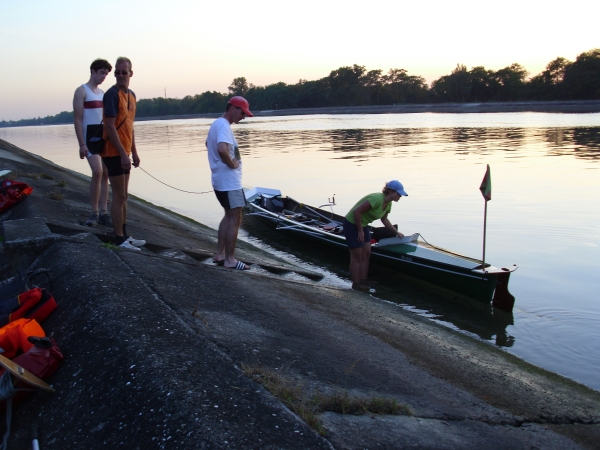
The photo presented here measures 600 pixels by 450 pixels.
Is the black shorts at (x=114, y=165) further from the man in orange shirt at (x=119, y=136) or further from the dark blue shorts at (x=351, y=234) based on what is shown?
the dark blue shorts at (x=351, y=234)

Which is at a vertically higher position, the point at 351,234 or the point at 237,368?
the point at 237,368

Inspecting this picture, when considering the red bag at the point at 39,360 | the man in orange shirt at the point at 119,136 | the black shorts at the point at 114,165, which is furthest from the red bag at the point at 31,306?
the black shorts at the point at 114,165

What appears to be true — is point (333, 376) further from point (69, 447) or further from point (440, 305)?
point (440, 305)

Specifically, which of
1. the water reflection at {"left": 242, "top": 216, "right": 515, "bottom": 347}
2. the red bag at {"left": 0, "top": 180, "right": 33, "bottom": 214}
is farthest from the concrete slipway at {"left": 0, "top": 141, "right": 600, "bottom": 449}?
the red bag at {"left": 0, "top": 180, "right": 33, "bottom": 214}

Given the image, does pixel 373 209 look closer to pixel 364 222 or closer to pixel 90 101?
pixel 364 222

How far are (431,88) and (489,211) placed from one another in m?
140

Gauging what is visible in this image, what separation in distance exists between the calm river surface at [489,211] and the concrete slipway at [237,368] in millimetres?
1400

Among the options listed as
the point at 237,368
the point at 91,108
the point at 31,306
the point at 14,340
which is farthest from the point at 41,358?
the point at 91,108

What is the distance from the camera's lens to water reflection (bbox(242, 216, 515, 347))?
826cm

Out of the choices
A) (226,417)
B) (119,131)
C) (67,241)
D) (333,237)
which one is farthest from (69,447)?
(333,237)

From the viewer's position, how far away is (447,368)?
5602 mm

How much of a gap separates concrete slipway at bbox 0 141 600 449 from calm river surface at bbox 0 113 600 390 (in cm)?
140

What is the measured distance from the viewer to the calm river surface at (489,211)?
823 cm

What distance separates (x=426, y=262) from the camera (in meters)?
9.52
